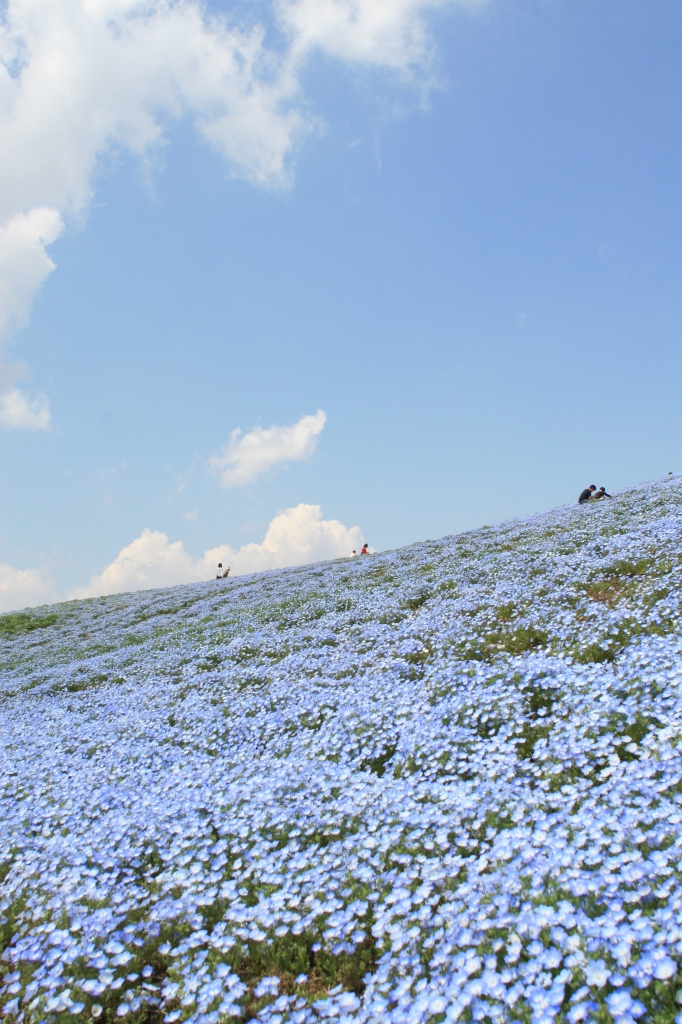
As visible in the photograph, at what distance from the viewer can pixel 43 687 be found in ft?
60.4

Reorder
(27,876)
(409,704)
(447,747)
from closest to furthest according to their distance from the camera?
(27,876)
(447,747)
(409,704)

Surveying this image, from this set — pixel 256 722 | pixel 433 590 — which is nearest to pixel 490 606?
pixel 433 590

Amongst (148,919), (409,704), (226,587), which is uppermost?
(226,587)

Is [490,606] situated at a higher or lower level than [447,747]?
higher

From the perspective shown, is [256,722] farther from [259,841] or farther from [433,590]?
[433,590]

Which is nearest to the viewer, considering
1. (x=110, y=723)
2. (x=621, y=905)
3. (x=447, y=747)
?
(x=621, y=905)

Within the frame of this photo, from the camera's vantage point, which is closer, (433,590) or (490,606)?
(490,606)

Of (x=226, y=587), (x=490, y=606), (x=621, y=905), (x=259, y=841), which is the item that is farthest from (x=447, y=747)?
(x=226, y=587)

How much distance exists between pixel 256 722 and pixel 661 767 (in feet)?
23.3

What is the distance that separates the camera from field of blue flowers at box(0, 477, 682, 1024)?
15.6ft

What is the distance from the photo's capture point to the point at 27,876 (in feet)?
24.0

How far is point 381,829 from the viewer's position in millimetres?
6984

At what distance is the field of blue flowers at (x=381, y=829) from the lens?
15.6 feet

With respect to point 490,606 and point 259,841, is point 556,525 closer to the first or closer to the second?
point 490,606
